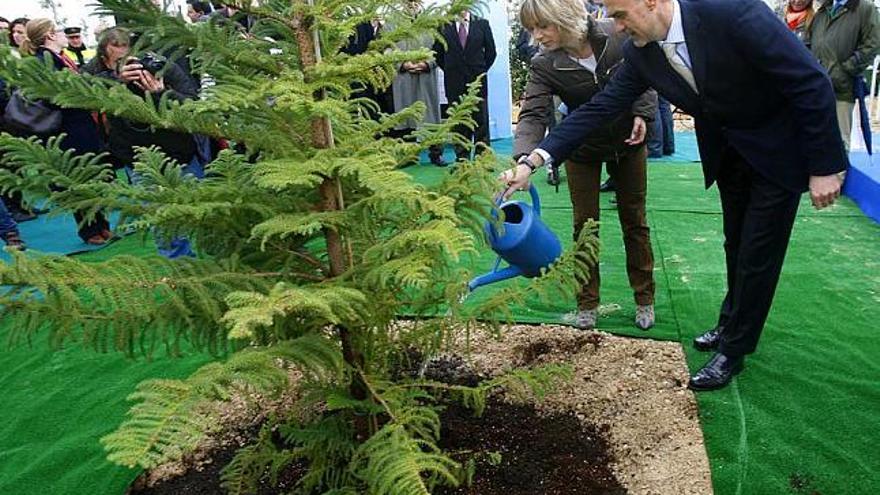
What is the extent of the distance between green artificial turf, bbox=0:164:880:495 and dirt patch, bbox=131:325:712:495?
14 cm

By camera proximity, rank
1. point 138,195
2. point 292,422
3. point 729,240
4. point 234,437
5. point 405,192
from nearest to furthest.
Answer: point 405,192, point 138,195, point 292,422, point 234,437, point 729,240

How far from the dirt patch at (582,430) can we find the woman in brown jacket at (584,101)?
0.54m

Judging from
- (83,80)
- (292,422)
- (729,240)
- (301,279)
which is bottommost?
(292,422)

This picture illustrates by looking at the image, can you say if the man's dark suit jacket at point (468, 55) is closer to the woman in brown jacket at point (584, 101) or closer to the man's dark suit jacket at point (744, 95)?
the woman in brown jacket at point (584, 101)

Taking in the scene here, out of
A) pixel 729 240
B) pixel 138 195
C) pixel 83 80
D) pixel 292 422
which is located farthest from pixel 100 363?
pixel 729 240

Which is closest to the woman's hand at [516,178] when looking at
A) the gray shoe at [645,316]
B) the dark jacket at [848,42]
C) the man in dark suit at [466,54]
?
the gray shoe at [645,316]

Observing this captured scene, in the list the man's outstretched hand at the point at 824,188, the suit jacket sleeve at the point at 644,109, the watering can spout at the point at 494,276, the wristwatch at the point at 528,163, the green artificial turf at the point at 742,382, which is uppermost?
the suit jacket sleeve at the point at 644,109

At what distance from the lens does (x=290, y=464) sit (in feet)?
8.61

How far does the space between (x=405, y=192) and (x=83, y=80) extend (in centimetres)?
82

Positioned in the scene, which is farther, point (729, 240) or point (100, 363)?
point (100, 363)

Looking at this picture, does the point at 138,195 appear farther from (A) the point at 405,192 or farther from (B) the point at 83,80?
(A) the point at 405,192

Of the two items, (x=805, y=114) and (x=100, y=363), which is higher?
(x=805, y=114)

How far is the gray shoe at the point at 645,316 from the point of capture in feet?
12.1

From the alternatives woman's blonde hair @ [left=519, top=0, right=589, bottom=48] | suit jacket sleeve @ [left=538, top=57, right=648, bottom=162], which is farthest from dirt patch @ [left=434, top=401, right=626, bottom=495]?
woman's blonde hair @ [left=519, top=0, right=589, bottom=48]
